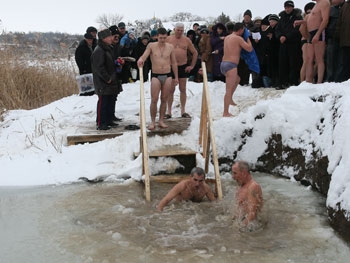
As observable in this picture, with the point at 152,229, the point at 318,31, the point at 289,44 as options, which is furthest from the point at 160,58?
the point at 152,229

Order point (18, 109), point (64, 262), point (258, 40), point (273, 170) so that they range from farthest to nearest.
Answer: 1. point (18, 109)
2. point (258, 40)
3. point (273, 170)
4. point (64, 262)

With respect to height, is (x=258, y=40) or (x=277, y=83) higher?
(x=258, y=40)

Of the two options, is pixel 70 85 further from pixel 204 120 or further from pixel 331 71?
pixel 331 71

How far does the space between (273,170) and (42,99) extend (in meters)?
6.89

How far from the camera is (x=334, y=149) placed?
4926 mm

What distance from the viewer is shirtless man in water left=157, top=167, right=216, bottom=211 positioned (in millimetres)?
5047

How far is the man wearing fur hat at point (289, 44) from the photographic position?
26.0ft

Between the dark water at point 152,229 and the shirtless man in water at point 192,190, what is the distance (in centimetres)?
9

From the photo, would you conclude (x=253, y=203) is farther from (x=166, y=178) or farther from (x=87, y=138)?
(x=87, y=138)

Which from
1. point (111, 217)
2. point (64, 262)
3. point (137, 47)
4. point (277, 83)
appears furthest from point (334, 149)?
point (137, 47)

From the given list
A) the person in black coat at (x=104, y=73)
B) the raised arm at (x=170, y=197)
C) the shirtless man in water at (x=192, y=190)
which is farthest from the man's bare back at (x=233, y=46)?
the raised arm at (x=170, y=197)

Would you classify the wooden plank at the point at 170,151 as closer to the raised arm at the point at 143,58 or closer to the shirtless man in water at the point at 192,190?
the shirtless man in water at the point at 192,190

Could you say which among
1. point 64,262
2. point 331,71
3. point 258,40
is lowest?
point 64,262

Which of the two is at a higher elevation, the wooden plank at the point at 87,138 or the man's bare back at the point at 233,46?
the man's bare back at the point at 233,46
